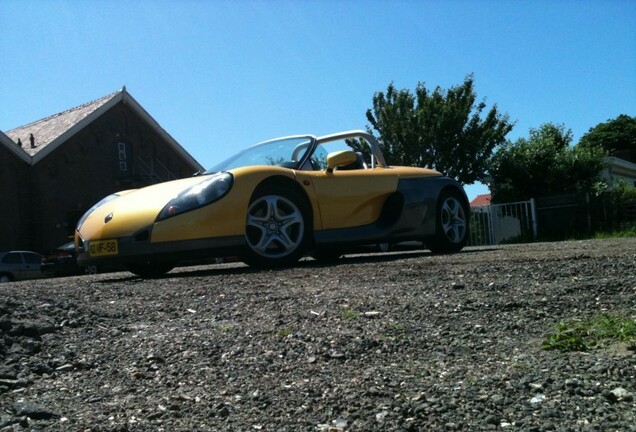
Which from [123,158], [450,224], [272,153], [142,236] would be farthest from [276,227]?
[123,158]

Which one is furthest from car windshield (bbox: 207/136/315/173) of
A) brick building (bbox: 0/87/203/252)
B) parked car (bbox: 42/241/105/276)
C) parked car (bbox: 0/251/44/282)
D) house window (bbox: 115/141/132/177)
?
house window (bbox: 115/141/132/177)

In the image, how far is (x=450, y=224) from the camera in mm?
7418

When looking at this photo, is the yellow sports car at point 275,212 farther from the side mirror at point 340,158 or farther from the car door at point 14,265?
the car door at point 14,265

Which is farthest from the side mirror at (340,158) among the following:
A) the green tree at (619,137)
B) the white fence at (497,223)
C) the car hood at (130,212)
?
the green tree at (619,137)

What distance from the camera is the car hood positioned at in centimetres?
550

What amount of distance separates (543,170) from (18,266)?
16870mm

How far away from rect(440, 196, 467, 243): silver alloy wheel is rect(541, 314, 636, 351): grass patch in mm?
4531

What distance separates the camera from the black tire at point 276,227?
5703 millimetres

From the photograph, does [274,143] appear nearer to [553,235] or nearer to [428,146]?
[553,235]

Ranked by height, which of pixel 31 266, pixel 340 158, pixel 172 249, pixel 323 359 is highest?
pixel 340 158

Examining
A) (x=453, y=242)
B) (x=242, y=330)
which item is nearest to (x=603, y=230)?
(x=453, y=242)

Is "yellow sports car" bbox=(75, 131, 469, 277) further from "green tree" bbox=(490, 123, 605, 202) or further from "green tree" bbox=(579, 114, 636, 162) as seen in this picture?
"green tree" bbox=(579, 114, 636, 162)

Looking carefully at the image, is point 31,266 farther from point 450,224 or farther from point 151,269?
point 450,224

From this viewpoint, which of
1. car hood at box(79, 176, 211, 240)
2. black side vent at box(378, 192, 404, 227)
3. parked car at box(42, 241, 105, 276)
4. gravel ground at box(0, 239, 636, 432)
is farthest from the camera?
parked car at box(42, 241, 105, 276)
